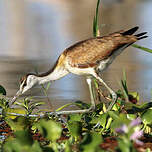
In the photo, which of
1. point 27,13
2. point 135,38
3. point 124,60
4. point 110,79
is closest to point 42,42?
point 124,60

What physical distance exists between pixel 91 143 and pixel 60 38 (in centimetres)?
965

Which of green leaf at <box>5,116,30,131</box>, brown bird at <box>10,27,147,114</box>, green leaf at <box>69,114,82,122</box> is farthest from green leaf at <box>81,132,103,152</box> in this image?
brown bird at <box>10,27,147,114</box>

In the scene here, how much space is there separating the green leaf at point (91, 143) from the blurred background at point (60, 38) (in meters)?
2.63

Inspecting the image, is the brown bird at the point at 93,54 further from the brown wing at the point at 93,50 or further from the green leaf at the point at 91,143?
the green leaf at the point at 91,143

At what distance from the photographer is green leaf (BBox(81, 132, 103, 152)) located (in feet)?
11.3

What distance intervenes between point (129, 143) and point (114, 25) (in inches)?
506

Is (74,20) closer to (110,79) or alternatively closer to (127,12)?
(127,12)

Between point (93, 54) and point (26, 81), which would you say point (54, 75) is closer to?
point (26, 81)

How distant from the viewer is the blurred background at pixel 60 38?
7.70 m

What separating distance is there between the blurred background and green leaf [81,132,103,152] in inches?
104

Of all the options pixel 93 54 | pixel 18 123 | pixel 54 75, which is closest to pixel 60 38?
pixel 54 75

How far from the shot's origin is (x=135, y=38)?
561cm

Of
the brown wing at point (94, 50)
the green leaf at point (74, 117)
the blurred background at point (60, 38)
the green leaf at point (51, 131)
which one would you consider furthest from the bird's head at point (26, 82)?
the green leaf at point (51, 131)

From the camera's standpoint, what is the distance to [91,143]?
137 inches
